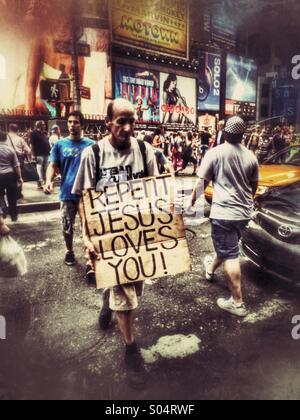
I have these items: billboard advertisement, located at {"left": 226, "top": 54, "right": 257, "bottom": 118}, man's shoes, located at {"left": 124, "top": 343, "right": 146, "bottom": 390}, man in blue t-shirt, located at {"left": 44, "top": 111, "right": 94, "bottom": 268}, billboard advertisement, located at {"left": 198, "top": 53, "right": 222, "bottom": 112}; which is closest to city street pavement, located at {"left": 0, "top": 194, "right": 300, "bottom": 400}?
man's shoes, located at {"left": 124, "top": 343, "right": 146, "bottom": 390}

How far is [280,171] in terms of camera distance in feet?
20.2

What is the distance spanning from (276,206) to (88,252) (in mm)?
2298

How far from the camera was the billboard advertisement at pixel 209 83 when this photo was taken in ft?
85.4

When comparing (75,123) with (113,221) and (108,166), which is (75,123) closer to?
(108,166)

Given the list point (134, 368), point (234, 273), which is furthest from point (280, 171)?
point (134, 368)

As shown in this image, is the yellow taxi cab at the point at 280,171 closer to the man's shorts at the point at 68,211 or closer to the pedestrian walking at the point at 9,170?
the man's shorts at the point at 68,211

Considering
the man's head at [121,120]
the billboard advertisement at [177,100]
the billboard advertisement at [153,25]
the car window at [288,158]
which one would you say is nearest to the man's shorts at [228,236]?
the man's head at [121,120]

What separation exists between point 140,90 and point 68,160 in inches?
729

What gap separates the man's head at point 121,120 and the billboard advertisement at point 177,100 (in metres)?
21.0

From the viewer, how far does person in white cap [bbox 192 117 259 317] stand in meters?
3.14

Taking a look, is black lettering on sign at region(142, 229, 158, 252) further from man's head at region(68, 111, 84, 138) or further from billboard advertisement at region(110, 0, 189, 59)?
billboard advertisement at region(110, 0, 189, 59)

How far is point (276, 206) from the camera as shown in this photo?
146 inches
